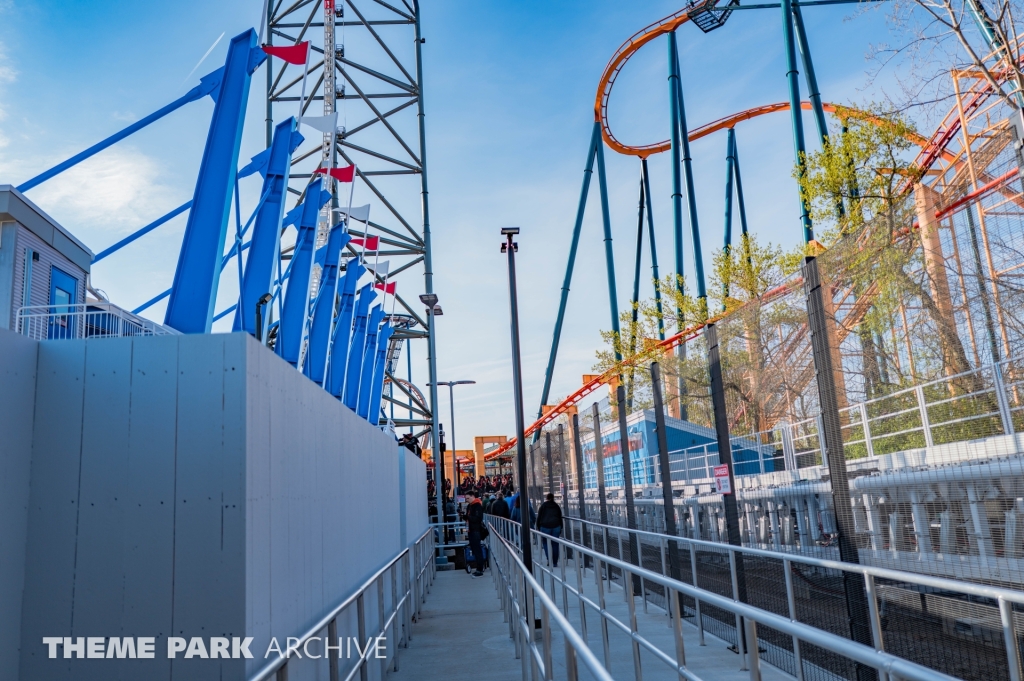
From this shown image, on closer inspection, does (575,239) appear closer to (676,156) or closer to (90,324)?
(676,156)

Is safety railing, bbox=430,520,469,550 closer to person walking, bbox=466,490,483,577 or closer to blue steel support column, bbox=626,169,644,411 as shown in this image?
person walking, bbox=466,490,483,577

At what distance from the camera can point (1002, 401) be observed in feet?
14.9

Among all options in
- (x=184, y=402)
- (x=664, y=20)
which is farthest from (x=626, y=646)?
Answer: (x=664, y=20)

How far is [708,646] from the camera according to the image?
25.5ft

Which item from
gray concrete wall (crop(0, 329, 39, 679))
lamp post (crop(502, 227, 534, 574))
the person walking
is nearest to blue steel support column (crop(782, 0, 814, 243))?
lamp post (crop(502, 227, 534, 574))

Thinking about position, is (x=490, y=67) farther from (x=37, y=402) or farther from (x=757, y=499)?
(x=37, y=402)

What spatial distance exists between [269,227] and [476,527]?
29.6 feet

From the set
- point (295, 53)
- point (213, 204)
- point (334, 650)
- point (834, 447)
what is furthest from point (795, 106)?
point (334, 650)

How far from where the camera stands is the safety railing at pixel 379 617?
3904 mm

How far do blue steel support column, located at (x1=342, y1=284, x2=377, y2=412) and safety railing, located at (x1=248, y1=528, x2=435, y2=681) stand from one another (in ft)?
30.1

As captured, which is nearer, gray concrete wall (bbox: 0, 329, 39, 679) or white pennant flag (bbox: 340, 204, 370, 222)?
gray concrete wall (bbox: 0, 329, 39, 679)

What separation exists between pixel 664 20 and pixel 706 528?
21.2 metres

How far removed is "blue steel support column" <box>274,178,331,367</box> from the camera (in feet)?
47.4

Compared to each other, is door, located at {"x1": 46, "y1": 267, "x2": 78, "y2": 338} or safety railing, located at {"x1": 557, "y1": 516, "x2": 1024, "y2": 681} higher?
door, located at {"x1": 46, "y1": 267, "x2": 78, "y2": 338}
